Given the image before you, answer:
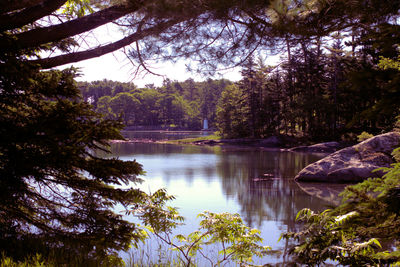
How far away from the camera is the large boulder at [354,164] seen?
10.9m

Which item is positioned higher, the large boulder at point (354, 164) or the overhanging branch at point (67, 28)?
the overhanging branch at point (67, 28)

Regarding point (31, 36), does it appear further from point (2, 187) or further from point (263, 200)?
point (263, 200)

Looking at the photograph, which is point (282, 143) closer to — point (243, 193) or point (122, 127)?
point (243, 193)

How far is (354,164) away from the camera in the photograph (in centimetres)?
1116

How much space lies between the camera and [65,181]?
12.2 feet

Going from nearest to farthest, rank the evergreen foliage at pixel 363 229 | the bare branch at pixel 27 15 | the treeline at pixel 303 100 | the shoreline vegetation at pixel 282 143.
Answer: the evergreen foliage at pixel 363 229 → the bare branch at pixel 27 15 → the shoreline vegetation at pixel 282 143 → the treeline at pixel 303 100

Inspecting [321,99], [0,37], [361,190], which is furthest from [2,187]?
[321,99]

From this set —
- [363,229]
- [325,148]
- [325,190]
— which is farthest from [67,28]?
[325,148]

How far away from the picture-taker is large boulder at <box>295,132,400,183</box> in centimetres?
1086

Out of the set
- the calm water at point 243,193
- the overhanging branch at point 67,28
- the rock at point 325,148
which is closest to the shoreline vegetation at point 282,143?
the rock at point 325,148

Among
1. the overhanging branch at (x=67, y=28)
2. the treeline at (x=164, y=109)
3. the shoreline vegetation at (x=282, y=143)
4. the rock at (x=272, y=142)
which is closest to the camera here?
the overhanging branch at (x=67, y=28)

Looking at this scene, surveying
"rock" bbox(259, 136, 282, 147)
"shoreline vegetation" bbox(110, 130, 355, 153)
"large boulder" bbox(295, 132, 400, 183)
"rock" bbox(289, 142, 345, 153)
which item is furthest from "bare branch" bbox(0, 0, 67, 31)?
"rock" bbox(259, 136, 282, 147)

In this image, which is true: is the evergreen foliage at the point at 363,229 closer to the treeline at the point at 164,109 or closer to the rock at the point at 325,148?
the rock at the point at 325,148

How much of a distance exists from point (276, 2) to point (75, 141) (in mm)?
2487
